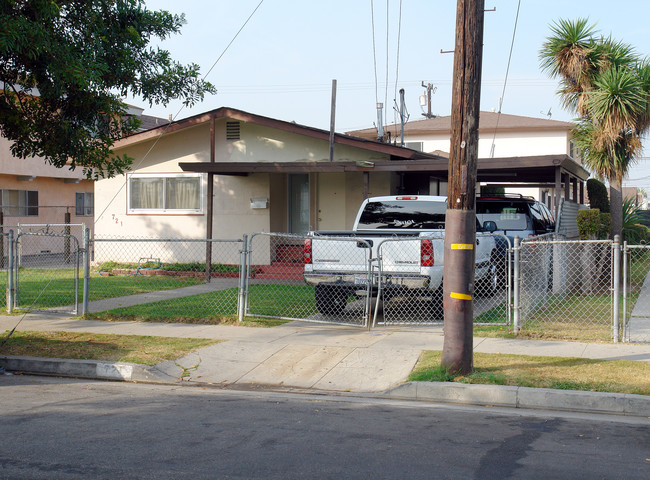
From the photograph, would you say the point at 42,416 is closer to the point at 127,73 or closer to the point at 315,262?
the point at 315,262

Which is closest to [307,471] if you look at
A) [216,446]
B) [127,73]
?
[216,446]

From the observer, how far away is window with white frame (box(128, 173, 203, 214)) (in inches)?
751

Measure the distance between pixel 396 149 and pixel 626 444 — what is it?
37.1ft

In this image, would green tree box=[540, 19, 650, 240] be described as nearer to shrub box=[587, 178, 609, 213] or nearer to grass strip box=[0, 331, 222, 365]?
shrub box=[587, 178, 609, 213]

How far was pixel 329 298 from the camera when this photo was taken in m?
11.8

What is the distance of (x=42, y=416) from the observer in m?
6.44

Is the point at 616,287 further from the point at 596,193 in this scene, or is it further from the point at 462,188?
the point at 596,193

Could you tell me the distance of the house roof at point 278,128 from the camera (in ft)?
53.8

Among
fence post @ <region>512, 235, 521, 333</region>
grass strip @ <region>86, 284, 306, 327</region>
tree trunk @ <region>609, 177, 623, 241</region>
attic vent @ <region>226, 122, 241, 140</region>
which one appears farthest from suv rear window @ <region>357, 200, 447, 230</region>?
attic vent @ <region>226, 122, 241, 140</region>

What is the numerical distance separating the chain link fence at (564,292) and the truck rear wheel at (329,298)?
3043 millimetres

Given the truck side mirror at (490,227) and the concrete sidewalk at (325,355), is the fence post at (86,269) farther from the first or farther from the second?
the truck side mirror at (490,227)

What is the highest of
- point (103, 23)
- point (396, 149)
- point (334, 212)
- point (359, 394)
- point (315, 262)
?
point (103, 23)

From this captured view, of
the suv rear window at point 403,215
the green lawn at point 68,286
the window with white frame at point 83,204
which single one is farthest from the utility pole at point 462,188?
the window with white frame at point 83,204

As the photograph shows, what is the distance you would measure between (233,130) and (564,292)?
957 centimetres
